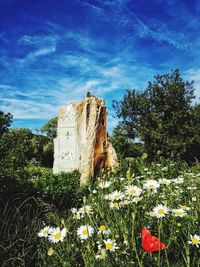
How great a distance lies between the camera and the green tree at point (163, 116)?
2141cm

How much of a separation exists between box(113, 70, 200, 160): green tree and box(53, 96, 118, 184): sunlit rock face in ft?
31.7

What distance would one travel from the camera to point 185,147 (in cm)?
2103

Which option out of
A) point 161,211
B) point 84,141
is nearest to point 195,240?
point 161,211

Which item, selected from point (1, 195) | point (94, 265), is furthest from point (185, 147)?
point (94, 265)

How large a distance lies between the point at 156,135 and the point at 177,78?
5.05 metres

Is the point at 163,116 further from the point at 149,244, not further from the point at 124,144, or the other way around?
the point at 149,244

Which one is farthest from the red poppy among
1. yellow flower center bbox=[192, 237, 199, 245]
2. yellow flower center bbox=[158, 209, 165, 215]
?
yellow flower center bbox=[158, 209, 165, 215]

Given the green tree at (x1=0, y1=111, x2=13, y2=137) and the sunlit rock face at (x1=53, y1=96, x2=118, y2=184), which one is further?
the green tree at (x1=0, y1=111, x2=13, y2=137)

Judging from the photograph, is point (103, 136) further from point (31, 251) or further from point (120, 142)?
point (120, 142)

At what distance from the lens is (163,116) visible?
22328 millimetres

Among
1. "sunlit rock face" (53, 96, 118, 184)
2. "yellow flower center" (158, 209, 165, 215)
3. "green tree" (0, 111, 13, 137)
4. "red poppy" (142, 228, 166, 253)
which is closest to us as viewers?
"red poppy" (142, 228, 166, 253)

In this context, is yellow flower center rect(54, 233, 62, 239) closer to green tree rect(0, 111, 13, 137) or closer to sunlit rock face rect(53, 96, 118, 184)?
sunlit rock face rect(53, 96, 118, 184)

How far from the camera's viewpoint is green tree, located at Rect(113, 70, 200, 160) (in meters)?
21.4

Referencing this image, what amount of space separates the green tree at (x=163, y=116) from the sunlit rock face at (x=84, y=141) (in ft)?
31.7
